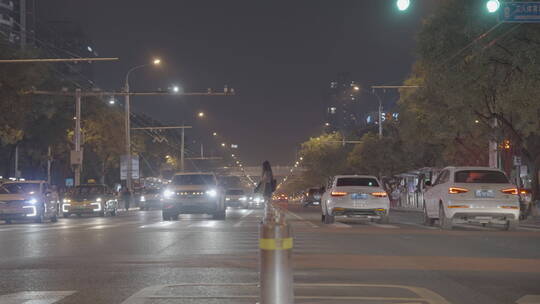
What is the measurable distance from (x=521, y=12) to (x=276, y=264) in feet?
52.8

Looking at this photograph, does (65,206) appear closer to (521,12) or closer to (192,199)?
(192,199)

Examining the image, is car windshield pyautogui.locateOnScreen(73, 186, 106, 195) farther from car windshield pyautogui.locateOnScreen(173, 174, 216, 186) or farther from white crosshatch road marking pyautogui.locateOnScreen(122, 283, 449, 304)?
white crosshatch road marking pyautogui.locateOnScreen(122, 283, 449, 304)

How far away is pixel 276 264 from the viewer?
19.4 ft

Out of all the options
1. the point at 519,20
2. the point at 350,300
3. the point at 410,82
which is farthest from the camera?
the point at 410,82

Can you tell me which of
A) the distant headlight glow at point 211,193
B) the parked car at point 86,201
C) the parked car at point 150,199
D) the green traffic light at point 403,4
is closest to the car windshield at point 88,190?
the parked car at point 86,201

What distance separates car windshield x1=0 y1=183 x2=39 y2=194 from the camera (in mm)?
30781

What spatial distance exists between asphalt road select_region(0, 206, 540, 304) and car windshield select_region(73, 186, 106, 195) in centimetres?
2150

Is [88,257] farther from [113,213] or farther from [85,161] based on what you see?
[85,161]

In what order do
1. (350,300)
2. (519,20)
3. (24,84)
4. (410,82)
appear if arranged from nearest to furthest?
(350,300) < (519,20) < (24,84) < (410,82)

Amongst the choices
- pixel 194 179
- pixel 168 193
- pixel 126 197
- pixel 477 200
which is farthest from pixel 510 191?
pixel 126 197

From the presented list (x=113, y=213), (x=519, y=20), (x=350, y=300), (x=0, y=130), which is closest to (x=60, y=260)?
(x=350, y=300)

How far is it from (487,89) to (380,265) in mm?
21596

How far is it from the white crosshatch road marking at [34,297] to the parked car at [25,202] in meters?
21.7

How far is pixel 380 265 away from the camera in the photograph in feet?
41.0
